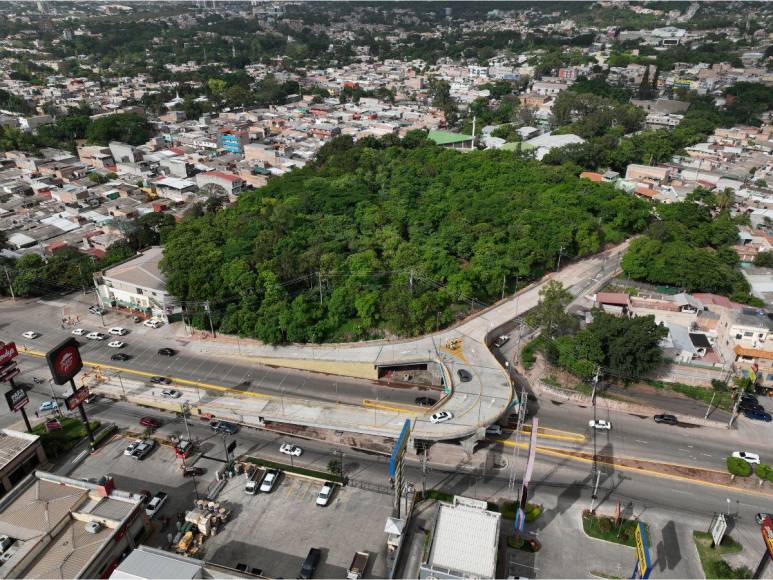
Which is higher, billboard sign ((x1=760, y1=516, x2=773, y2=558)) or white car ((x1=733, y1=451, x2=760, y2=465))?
billboard sign ((x1=760, y1=516, x2=773, y2=558))

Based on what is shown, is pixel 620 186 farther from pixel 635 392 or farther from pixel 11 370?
pixel 11 370

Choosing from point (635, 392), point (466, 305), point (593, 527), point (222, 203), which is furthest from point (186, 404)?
point (222, 203)

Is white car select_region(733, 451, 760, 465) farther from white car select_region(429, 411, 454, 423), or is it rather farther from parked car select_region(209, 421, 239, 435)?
parked car select_region(209, 421, 239, 435)

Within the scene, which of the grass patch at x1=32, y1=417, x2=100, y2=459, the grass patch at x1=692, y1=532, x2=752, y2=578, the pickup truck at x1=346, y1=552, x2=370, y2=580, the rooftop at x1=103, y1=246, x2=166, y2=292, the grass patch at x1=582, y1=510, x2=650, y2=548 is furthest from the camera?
the rooftop at x1=103, y1=246, x2=166, y2=292

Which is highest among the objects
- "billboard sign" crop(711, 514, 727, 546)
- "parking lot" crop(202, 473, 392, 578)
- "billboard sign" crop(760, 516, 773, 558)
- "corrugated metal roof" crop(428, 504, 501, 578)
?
"billboard sign" crop(760, 516, 773, 558)

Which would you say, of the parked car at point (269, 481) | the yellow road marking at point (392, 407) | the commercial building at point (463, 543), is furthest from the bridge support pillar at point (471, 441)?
the parked car at point (269, 481)

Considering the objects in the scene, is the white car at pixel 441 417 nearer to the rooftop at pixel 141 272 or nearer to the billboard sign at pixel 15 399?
the billboard sign at pixel 15 399

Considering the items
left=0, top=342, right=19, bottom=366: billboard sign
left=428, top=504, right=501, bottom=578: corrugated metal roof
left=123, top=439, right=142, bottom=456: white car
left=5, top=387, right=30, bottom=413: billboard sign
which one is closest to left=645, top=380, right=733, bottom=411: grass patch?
left=428, top=504, right=501, bottom=578: corrugated metal roof
